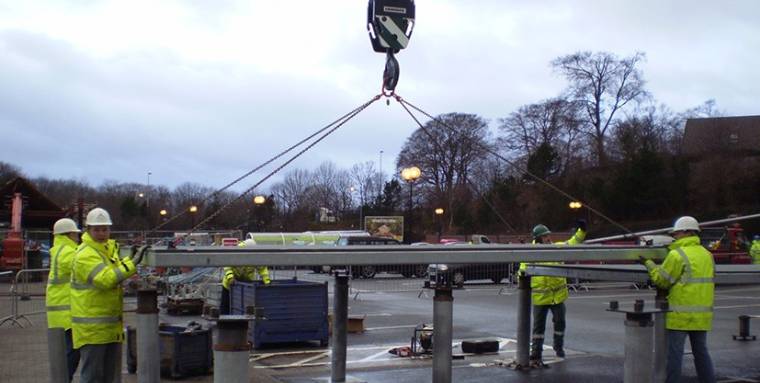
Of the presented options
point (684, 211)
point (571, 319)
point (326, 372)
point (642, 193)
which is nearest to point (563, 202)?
point (642, 193)

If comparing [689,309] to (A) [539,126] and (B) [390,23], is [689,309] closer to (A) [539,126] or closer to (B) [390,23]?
(B) [390,23]

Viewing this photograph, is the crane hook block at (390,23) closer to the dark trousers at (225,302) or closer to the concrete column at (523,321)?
the concrete column at (523,321)

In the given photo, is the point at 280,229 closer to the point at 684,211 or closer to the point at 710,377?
the point at 684,211

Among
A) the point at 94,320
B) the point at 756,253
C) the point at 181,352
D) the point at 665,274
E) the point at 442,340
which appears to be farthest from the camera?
the point at 756,253

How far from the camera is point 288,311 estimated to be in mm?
13141

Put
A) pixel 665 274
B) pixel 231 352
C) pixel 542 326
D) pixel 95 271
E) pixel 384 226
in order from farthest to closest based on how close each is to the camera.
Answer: pixel 384 226 → pixel 542 326 → pixel 665 274 → pixel 95 271 → pixel 231 352

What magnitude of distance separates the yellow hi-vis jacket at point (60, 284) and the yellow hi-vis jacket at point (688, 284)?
6095 mm

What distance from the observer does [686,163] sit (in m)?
50.9

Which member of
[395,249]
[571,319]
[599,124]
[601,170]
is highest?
[599,124]

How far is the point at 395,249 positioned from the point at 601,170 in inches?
1610

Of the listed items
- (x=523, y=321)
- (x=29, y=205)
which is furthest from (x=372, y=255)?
(x=29, y=205)

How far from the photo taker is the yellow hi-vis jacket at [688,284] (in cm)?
770

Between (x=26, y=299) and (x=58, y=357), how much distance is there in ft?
51.5

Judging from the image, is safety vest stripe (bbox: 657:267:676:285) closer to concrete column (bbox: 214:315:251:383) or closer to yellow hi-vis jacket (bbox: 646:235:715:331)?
yellow hi-vis jacket (bbox: 646:235:715:331)
